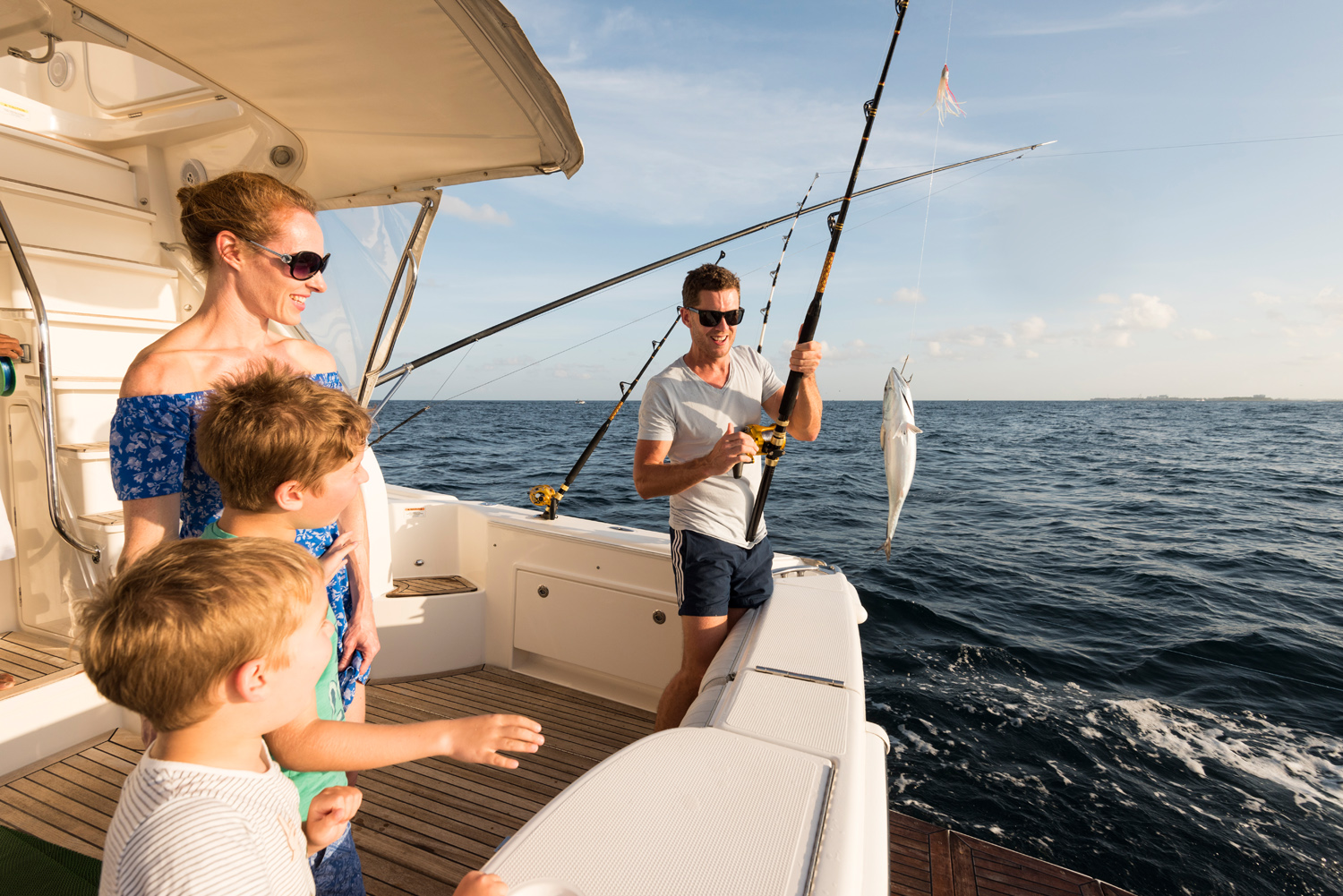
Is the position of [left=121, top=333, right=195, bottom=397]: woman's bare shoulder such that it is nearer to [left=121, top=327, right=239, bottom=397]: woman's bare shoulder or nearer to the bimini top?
[left=121, top=327, right=239, bottom=397]: woman's bare shoulder

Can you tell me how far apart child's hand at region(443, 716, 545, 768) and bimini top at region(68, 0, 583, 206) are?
5.49ft

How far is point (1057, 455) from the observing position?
924 inches

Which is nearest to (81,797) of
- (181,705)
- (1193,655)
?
(181,705)

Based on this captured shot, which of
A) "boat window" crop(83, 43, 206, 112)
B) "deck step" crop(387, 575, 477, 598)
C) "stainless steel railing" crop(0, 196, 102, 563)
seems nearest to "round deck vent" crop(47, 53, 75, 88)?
"boat window" crop(83, 43, 206, 112)

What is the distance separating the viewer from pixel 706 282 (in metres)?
2.16

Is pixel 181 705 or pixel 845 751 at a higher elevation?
pixel 181 705

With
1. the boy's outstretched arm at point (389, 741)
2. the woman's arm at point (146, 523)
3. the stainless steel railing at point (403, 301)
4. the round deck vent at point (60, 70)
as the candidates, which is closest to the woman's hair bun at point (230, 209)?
the woman's arm at point (146, 523)

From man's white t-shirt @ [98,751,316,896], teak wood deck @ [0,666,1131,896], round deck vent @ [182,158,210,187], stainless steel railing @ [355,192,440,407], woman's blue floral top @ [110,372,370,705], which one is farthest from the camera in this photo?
round deck vent @ [182,158,210,187]

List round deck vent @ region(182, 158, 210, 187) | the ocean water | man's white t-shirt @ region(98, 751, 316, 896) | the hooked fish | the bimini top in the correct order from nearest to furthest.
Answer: man's white t-shirt @ region(98, 751, 316, 896) → the bimini top → the hooked fish → round deck vent @ region(182, 158, 210, 187) → the ocean water

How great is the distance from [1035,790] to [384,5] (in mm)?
4687

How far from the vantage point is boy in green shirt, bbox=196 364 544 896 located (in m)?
0.96

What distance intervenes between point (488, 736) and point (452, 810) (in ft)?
5.79

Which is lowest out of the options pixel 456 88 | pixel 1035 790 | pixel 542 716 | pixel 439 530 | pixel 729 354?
pixel 1035 790

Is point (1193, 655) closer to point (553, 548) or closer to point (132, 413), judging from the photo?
point (553, 548)
